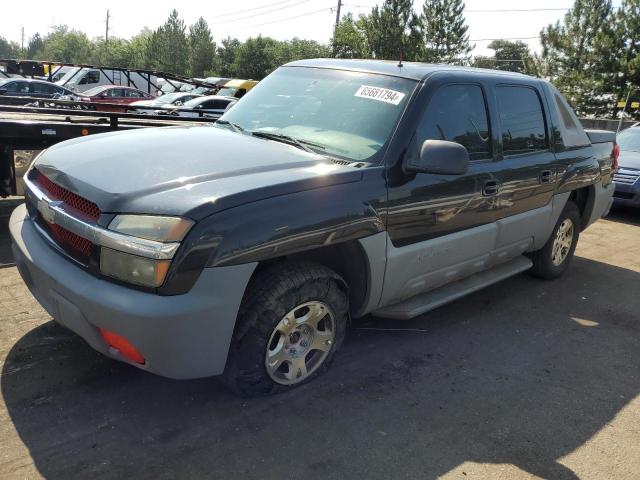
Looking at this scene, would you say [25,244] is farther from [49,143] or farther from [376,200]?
[49,143]

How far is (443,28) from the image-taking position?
4638cm

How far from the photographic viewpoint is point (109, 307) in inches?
97.4

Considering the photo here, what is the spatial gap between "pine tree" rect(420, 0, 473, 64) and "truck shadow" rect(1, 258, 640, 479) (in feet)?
147

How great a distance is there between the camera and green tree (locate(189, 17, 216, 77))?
193 ft

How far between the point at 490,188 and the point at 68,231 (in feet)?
8.97

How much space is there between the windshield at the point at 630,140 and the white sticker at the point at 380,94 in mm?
8291

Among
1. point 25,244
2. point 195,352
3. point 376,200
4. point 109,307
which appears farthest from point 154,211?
point 376,200

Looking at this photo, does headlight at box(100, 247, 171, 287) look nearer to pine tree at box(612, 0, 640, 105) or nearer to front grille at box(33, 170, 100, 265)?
front grille at box(33, 170, 100, 265)

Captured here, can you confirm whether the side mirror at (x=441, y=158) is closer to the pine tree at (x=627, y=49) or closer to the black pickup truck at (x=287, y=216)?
the black pickup truck at (x=287, y=216)

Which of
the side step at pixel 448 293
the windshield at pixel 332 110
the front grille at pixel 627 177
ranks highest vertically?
the windshield at pixel 332 110

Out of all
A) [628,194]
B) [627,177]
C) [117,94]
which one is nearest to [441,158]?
[628,194]

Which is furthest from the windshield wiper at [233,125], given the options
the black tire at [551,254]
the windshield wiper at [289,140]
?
the black tire at [551,254]

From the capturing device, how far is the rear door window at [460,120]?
357 cm

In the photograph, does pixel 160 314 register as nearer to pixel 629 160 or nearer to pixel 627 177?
pixel 627 177
